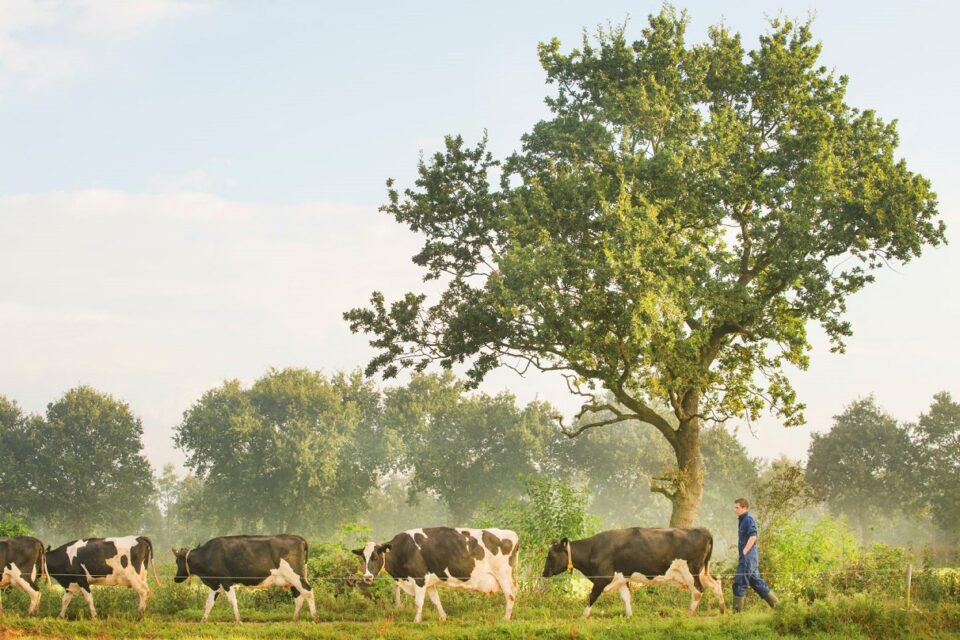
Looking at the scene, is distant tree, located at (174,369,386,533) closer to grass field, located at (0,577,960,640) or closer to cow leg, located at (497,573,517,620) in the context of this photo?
grass field, located at (0,577,960,640)

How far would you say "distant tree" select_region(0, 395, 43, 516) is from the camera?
68.4m

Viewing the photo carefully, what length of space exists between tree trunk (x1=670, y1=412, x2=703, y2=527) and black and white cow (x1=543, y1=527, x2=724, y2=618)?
316 inches

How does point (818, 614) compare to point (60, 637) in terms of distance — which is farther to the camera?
point (60, 637)

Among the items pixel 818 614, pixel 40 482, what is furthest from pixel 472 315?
pixel 40 482

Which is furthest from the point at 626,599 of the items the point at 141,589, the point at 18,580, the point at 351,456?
the point at 351,456

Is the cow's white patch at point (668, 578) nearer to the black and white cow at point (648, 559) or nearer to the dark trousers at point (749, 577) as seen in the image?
the black and white cow at point (648, 559)

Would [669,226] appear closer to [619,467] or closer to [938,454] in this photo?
[938,454]

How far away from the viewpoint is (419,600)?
19141 mm

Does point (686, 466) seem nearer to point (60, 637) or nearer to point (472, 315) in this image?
point (472, 315)

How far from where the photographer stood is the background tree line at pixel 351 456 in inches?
2603

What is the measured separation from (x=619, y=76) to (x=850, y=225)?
30.6 feet

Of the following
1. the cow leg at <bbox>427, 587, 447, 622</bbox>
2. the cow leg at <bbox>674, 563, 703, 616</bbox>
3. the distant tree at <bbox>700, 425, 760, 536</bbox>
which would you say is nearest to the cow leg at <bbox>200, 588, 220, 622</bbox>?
the cow leg at <bbox>427, 587, 447, 622</bbox>

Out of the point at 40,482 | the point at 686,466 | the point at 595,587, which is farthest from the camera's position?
the point at 40,482

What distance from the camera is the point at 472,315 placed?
95.9ft
